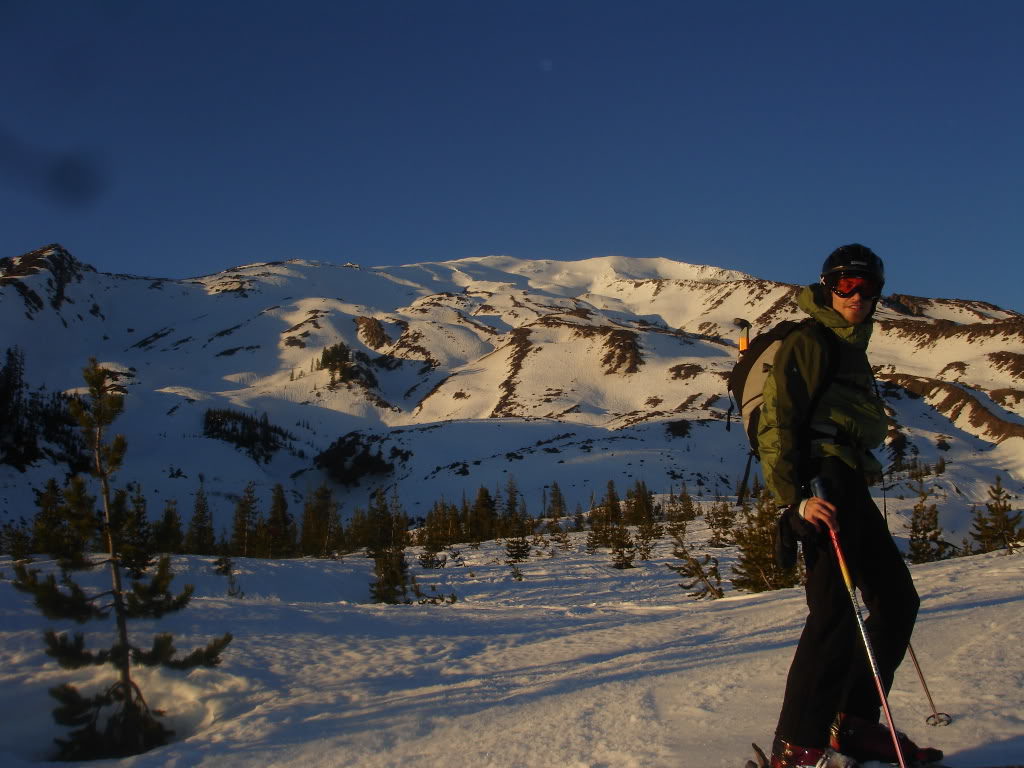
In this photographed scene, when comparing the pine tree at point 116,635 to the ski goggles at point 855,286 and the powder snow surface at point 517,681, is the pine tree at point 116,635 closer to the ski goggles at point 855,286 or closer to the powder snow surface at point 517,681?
the powder snow surface at point 517,681

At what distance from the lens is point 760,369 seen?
11.4 ft

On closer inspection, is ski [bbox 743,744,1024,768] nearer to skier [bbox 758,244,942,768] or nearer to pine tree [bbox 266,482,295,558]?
skier [bbox 758,244,942,768]

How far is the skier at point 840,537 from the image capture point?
10.8 ft

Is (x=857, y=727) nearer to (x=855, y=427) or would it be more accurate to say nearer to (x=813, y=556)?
(x=813, y=556)

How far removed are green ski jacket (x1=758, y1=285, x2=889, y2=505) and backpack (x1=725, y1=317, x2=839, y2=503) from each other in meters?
0.03

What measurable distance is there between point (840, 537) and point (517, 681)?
11.7 feet

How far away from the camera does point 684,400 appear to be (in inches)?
4272

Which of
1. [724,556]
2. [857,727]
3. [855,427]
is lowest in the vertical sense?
[724,556]

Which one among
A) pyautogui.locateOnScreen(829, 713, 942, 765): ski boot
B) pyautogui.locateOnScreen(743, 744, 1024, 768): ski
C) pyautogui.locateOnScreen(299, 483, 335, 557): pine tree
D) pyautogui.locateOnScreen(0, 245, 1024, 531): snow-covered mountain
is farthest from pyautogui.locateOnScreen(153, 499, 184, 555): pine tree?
pyautogui.locateOnScreen(299, 483, 335, 557): pine tree

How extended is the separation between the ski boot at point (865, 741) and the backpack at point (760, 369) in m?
1.39

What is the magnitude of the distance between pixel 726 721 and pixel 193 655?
5.19 m

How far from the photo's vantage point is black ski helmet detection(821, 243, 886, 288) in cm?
354

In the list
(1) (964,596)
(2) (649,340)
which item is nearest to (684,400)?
(2) (649,340)

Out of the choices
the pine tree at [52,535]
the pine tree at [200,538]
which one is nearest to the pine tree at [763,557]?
the pine tree at [52,535]
